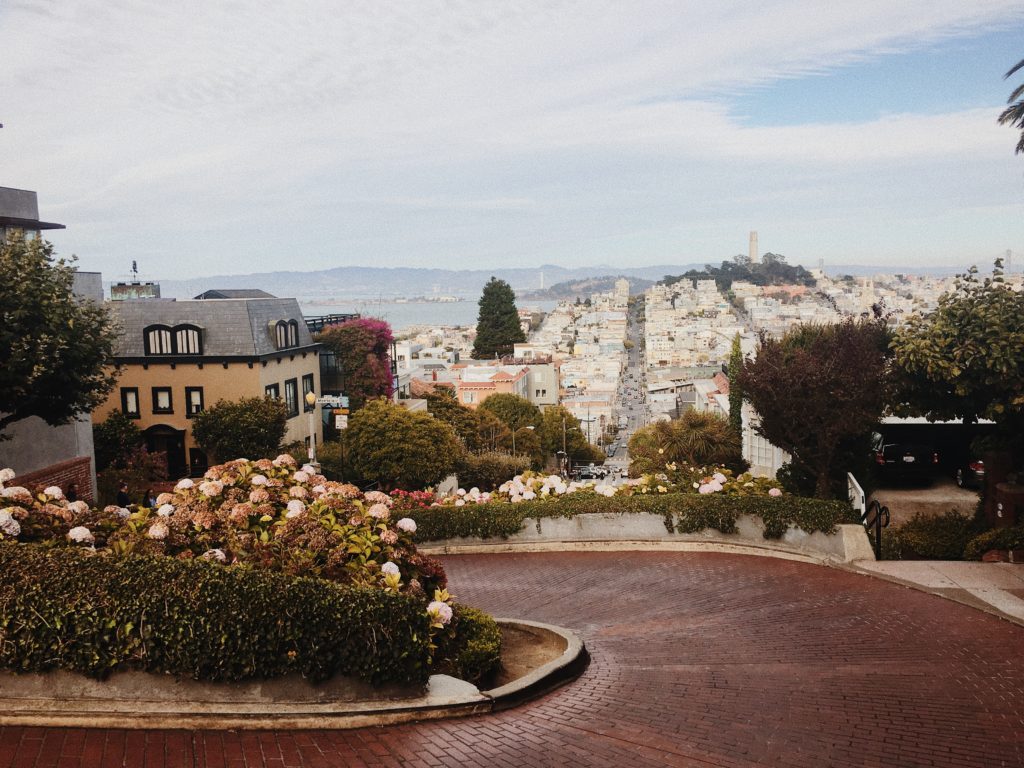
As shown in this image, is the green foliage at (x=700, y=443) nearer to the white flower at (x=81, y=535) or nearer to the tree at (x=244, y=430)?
the tree at (x=244, y=430)

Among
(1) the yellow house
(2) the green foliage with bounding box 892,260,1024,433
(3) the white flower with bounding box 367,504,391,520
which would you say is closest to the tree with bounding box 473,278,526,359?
(1) the yellow house

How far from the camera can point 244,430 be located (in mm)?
31266

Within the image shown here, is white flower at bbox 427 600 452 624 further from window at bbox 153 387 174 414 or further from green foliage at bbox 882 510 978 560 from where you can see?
window at bbox 153 387 174 414

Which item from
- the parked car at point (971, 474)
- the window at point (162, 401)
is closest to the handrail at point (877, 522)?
the parked car at point (971, 474)

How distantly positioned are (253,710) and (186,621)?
0.82 meters

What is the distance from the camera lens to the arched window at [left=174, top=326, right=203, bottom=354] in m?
37.6

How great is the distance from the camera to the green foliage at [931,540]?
14.7 metres

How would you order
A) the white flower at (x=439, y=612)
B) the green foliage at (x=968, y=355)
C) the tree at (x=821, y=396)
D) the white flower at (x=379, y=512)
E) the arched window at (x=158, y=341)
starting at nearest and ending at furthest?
the white flower at (x=439, y=612) < the white flower at (x=379, y=512) < the green foliage at (x=968, y=355) < the tree at (x=821, y=396) < the arched window at (x=158, y=341)

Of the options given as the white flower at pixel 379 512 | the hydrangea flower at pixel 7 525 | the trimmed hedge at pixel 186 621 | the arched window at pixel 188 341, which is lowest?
the trimmed hedge at pixel 186 621

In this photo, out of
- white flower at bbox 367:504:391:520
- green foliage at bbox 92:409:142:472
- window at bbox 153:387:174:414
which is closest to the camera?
white flower at bbox 367:504:391:520

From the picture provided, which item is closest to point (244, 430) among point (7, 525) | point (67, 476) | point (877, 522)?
point (67, 476)

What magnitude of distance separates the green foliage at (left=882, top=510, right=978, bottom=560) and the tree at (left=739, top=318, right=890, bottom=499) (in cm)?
158

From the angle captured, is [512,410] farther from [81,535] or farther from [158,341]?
[81,535]

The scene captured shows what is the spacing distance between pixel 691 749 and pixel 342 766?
8.37ft
